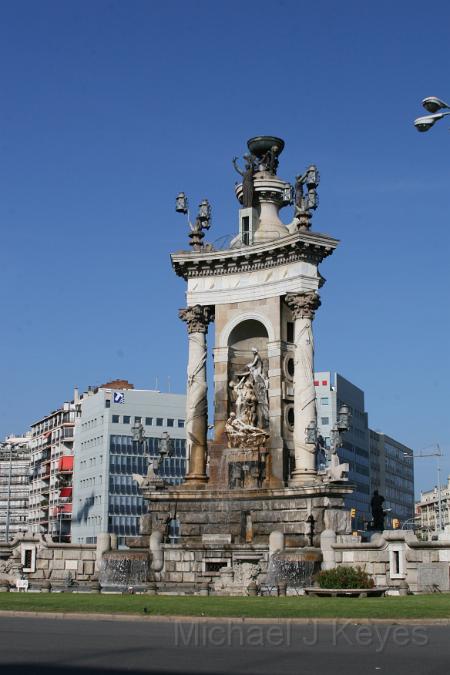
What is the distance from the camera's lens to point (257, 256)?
49.8 m

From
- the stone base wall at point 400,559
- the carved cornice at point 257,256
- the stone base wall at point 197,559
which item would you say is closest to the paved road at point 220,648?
the stone base wall at point 400,559

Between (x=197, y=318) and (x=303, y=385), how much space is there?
759 centimetres

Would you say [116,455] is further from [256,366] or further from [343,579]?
[343,579]

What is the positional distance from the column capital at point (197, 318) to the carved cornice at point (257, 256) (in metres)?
1.73

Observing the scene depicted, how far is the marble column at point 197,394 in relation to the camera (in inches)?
1951

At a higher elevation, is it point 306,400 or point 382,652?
point 306,400

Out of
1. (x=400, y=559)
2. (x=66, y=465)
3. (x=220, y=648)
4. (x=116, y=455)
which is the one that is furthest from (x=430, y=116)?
(x=66, y=465)

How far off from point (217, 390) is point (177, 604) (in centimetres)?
2244

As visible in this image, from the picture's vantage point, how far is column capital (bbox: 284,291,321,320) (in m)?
47.4

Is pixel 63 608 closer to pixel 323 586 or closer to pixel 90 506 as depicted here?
pixel 323 586

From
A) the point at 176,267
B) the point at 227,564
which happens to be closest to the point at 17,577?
the point at 227,564

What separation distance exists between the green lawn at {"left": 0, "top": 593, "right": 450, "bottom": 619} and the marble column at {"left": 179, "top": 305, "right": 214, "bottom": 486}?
1779cm

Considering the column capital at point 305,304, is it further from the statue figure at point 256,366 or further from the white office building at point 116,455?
A: the white office building at point 116,455

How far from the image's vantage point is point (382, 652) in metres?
17.4
